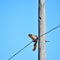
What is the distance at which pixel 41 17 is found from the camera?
16.4 ft

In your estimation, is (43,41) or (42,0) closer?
(43,41)

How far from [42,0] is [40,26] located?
0.77 meters

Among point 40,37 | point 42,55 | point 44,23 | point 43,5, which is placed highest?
point 43,5

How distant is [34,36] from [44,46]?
1.53 ft

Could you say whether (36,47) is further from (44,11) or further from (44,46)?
(44,11)

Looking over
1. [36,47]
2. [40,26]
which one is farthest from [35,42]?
[40,26]

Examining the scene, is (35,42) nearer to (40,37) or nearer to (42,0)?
(40,37)

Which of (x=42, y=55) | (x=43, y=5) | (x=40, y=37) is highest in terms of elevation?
(x=43, y=5)

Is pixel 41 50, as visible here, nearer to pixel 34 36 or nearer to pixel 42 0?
pixel 34 36

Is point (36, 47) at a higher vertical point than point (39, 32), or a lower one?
lower

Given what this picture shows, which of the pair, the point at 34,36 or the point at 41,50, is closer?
the point at 41,50

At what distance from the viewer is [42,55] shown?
4.78m

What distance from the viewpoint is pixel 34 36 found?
522cm

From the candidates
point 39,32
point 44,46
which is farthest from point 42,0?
point 44,46
